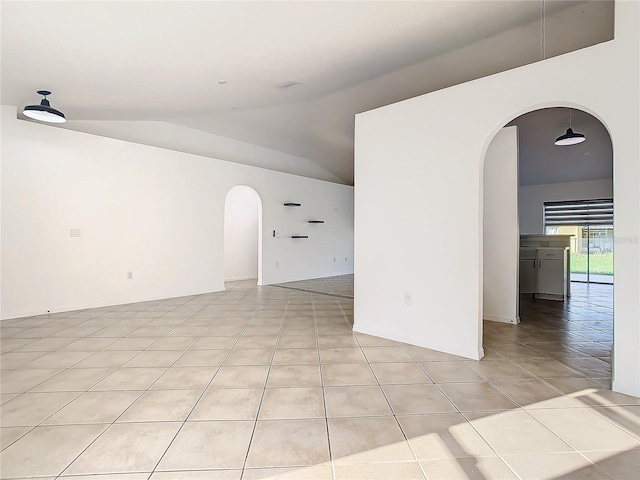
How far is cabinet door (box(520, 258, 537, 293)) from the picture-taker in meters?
5.85

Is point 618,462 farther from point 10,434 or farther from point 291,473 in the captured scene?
point 10,434

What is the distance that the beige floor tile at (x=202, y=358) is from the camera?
2.84 meters

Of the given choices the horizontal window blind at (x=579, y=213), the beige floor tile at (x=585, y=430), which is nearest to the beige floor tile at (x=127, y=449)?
the beige floor tile at (x=585, y=430)

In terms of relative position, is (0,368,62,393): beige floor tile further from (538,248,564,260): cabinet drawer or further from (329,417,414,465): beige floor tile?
(538,248,564,260): cabinet drawer

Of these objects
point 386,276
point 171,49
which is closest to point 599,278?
point 386,276

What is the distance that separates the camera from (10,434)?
6.01ft

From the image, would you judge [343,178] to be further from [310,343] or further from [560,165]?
[310,343]

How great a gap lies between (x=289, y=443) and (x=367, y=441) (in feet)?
1.37

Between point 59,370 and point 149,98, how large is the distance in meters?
3.39

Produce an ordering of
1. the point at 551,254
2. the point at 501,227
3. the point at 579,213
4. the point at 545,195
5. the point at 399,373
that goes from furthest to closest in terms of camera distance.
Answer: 1. the point at 545,195
2. the point at 579,213
3. the point at 551,254
4. the point at 501,227
5. the point at 399,373

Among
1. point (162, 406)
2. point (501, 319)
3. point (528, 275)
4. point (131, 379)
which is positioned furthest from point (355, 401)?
point (528, 275)

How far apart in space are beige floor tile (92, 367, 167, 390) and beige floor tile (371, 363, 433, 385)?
1757 mm

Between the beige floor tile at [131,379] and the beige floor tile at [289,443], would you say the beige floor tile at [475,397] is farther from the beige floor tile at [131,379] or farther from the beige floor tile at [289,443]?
the beige floor tile at [131,379]

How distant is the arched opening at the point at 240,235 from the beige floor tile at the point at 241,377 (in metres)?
5.25
